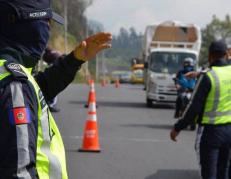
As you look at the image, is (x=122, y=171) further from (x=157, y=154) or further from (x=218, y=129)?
(x=218, y=129)

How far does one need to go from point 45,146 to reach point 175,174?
792 centimetres

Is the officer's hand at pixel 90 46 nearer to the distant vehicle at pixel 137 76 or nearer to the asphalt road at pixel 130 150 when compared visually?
the asphalt road at pixel 130 150

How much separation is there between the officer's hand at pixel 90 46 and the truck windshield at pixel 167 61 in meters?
21.7

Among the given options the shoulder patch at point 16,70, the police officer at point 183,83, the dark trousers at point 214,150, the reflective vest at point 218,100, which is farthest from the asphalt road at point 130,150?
the shoulder patch at point 16,70

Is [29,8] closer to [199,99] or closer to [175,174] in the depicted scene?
[199,99]

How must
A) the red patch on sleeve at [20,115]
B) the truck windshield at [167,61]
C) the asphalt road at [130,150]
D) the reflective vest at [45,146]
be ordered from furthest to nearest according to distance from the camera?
the truck windshield at [167,61] → the asphalt road at [130,150] → the reflective vest at [45,146] → the red patch on sleeve at [20,115]

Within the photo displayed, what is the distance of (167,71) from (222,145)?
62.3 feet

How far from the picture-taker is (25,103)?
2881mm

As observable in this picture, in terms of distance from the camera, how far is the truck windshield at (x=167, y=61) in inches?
998

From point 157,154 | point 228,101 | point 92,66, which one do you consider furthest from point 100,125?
point 92,66

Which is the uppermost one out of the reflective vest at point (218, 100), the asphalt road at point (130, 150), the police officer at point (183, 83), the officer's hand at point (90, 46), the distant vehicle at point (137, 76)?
the officer's hand at point (90, 46)

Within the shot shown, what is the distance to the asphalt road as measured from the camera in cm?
1077

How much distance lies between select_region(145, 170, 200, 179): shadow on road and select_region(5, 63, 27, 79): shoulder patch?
764cm

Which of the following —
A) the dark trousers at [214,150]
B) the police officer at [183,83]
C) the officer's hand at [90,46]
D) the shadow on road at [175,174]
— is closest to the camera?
the officer's hand at [90,46]
